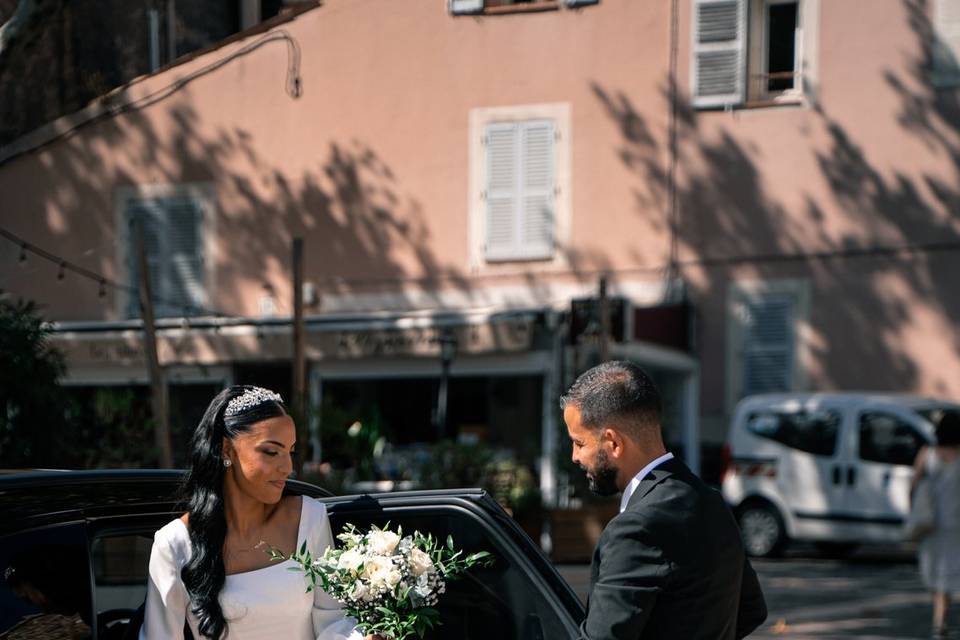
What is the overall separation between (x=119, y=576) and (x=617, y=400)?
1647 millimetres

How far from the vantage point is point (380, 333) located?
1641 centimetres

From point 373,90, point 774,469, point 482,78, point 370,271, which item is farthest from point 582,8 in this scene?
point 774,469

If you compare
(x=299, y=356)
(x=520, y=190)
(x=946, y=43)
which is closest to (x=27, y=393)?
(x=299, y=356)

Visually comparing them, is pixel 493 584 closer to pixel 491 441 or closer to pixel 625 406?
pixel 625 406

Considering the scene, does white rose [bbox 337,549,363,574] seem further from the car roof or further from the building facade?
the building facade

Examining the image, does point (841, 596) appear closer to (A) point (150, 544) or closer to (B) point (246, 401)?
(A) point (150, 544)

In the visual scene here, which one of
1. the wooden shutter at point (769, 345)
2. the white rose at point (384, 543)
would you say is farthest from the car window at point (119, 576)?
the wooden shutter at point (769, 345)

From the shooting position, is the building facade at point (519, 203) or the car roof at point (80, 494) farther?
the building facade at point (519, 203)

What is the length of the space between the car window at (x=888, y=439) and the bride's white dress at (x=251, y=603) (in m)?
12.0

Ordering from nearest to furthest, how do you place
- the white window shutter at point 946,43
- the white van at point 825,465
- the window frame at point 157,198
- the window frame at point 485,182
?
the white van at point 825,465 → the white window shutter at point 946,43 → the window frame at point 485,182 → the window frame at point 157,198

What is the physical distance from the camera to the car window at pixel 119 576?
3.62 meters

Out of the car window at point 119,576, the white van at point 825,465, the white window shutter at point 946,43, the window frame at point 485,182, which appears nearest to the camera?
the car window at point 119,576

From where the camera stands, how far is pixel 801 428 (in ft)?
49.9

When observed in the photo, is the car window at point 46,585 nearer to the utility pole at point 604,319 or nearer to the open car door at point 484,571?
the open car door at point 484,571
